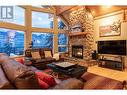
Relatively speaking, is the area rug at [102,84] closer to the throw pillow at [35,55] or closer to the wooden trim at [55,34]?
the throw pillow at [35,55]

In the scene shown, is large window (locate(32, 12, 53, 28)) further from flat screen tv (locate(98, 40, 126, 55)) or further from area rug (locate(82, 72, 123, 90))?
area rug (locate(82, 72, 123, 90))

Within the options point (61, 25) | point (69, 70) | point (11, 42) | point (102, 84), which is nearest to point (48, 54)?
point (11, 42)

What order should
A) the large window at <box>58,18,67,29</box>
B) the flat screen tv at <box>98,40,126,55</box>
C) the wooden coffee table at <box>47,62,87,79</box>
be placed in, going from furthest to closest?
the large window at <box>58,18,67,29</box>, the flat screen tv at <box>98,40,126,55</box>, the wooden coffee table at <box>47,62,87,79</box>

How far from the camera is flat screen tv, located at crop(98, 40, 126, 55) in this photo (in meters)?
5.19

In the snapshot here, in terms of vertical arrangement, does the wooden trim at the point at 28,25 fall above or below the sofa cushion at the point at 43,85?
above

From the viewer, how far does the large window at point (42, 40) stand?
7.21 m

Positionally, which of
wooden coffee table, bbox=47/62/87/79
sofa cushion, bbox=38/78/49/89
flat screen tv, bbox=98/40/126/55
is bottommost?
wooden coffee table, bbox=47/62/87/79

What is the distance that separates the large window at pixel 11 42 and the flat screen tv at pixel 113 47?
393 cm

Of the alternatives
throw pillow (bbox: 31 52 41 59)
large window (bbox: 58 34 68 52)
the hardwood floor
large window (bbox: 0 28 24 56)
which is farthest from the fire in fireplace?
large window (bbox: 0 28 24 56)

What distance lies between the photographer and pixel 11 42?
20.5ft

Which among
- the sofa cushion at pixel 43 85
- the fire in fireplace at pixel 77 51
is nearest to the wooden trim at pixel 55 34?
the fire in fireplace at pixel 77 51

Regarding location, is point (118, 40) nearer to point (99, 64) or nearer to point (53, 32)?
point (99, 64)

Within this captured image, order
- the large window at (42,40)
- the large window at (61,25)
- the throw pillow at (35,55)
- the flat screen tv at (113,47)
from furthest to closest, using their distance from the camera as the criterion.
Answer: the large window at (61,25) → the large window at (42,40) → the throw pillow at (35,55) → the flat screen tv at (113,47)

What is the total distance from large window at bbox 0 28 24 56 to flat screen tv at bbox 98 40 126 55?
3.93 metres
